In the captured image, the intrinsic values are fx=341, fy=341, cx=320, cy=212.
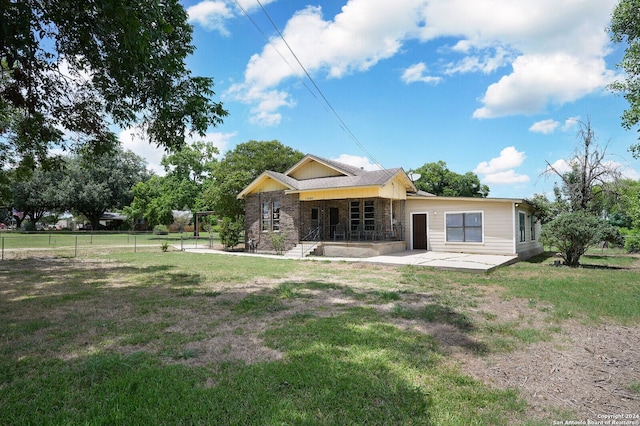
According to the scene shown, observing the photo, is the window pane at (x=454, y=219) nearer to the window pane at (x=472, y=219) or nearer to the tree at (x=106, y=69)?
the window pane at (x=472, y=219)

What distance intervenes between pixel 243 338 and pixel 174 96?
4.96m

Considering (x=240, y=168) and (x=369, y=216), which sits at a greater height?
(x=240, y=168)

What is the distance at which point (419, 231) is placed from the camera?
19062 millimetres

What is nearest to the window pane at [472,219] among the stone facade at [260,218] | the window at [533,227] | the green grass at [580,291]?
the green grass at [580,291]

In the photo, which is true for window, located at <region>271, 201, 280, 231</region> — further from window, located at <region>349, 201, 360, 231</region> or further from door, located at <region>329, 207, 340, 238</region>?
window, located at <region>349, 201, 360, 231</region>

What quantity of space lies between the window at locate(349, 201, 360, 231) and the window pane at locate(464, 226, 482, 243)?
19.3ft

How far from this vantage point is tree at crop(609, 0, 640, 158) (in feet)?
43.1

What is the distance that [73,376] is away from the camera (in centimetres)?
365

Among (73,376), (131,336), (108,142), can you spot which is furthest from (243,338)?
(108,142)

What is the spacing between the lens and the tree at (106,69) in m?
4.86

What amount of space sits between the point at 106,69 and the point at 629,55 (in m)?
18.0

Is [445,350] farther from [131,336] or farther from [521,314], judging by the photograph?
[131,336]

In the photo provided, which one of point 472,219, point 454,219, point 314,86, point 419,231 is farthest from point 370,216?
point 314,86

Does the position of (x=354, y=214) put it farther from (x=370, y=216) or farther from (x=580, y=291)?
(x=580, y=291)
